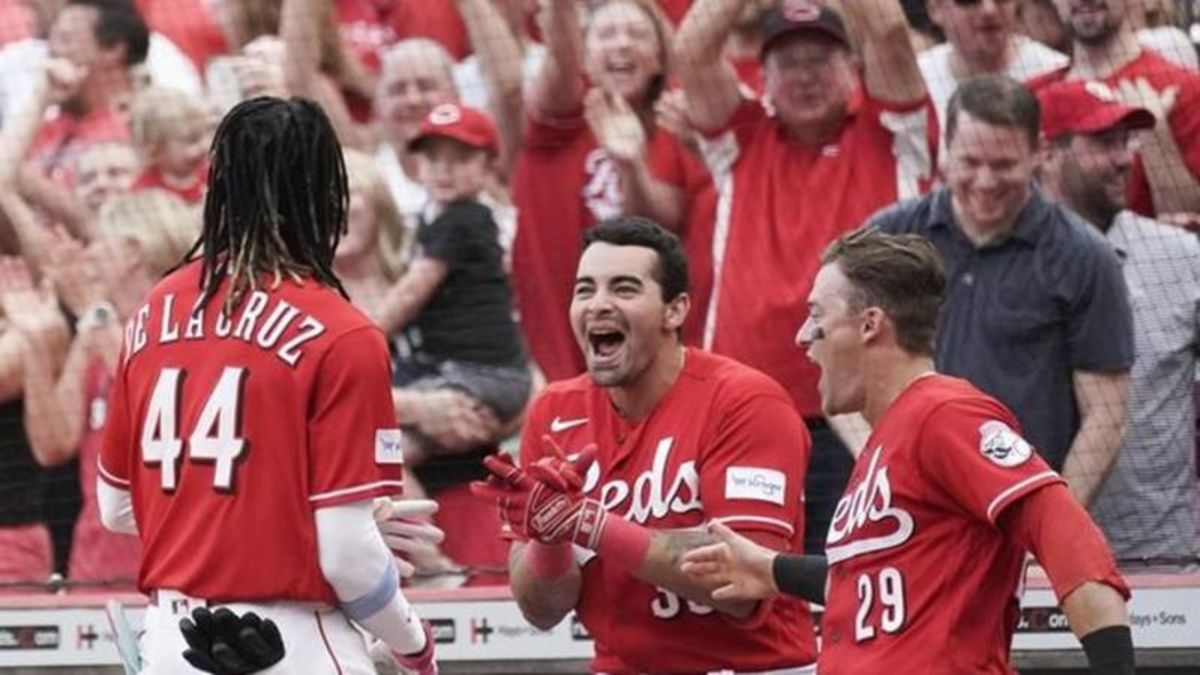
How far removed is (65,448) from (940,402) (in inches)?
157

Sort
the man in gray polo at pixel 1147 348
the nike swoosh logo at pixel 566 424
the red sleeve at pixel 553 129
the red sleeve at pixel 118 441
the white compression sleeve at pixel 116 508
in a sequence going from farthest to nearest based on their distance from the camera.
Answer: the red sleeve at pixel 553 129 < the man in gray polo at pixel 1147 348 < the nike swoosh logo at pixel 566 424 < the white compression sleeve at pixel 116 508 < the red sleeve at pixel 118 441

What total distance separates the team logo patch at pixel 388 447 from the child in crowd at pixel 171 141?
338 centimetres

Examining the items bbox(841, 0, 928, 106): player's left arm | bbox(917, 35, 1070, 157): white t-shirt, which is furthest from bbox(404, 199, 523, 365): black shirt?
bbox(917, 35, 1070, 157): white t-shirt

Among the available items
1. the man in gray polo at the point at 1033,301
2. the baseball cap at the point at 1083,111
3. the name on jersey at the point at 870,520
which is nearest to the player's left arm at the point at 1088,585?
the name on jersey at the point at 870,520

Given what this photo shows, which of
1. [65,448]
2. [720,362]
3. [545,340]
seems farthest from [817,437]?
[65,448]

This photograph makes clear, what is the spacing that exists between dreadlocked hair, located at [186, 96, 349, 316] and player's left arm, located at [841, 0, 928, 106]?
2.63 m

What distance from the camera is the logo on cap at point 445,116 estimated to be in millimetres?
7180

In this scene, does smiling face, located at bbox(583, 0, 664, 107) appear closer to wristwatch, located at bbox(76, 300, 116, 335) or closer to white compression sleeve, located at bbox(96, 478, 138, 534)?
wristwatch, located at bbox(76, 300, 116, 335)

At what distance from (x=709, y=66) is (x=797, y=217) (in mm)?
499

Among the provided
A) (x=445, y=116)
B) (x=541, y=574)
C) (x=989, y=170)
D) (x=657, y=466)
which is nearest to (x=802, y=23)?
(x=989, y=170)

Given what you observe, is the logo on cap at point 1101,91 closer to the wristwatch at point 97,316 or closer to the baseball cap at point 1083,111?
the baseball cap at point 1083,111

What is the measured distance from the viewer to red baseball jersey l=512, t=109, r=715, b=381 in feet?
23.1

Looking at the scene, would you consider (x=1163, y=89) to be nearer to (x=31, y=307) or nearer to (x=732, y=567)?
(x=732, y=567)

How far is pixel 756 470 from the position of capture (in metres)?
5.14
